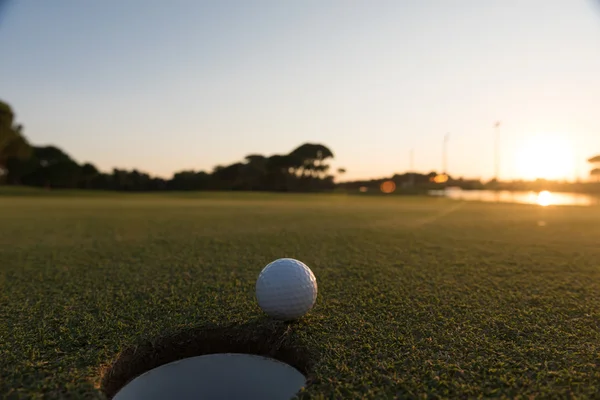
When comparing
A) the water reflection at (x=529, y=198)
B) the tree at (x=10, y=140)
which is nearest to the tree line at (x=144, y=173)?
the tree at (x=10, y=140)

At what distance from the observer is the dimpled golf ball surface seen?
7.46ft

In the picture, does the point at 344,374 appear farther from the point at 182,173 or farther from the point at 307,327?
the point at 182,173

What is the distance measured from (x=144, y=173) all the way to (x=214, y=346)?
50.5 m

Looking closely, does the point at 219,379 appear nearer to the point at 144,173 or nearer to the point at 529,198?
the point at 529,198

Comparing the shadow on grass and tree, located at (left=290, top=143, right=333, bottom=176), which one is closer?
the shadow on grass

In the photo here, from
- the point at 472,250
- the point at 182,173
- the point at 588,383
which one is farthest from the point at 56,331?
the point at 182,173

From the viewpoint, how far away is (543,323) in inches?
90.9

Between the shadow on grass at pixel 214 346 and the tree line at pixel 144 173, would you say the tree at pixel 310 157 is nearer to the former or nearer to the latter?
the tree line at pixel 144 173

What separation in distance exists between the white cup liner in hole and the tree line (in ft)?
149

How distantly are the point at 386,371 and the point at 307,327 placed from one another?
625mm

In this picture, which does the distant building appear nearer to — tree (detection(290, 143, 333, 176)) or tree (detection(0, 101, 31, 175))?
tree (detection(290, 143, 333, 176))

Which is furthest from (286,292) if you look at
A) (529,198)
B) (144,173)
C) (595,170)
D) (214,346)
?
(595,170)

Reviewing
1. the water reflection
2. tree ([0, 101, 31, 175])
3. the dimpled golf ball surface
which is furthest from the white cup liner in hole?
tree ([0, 101, 31, 175])

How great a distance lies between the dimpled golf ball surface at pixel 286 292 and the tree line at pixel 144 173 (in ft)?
148
